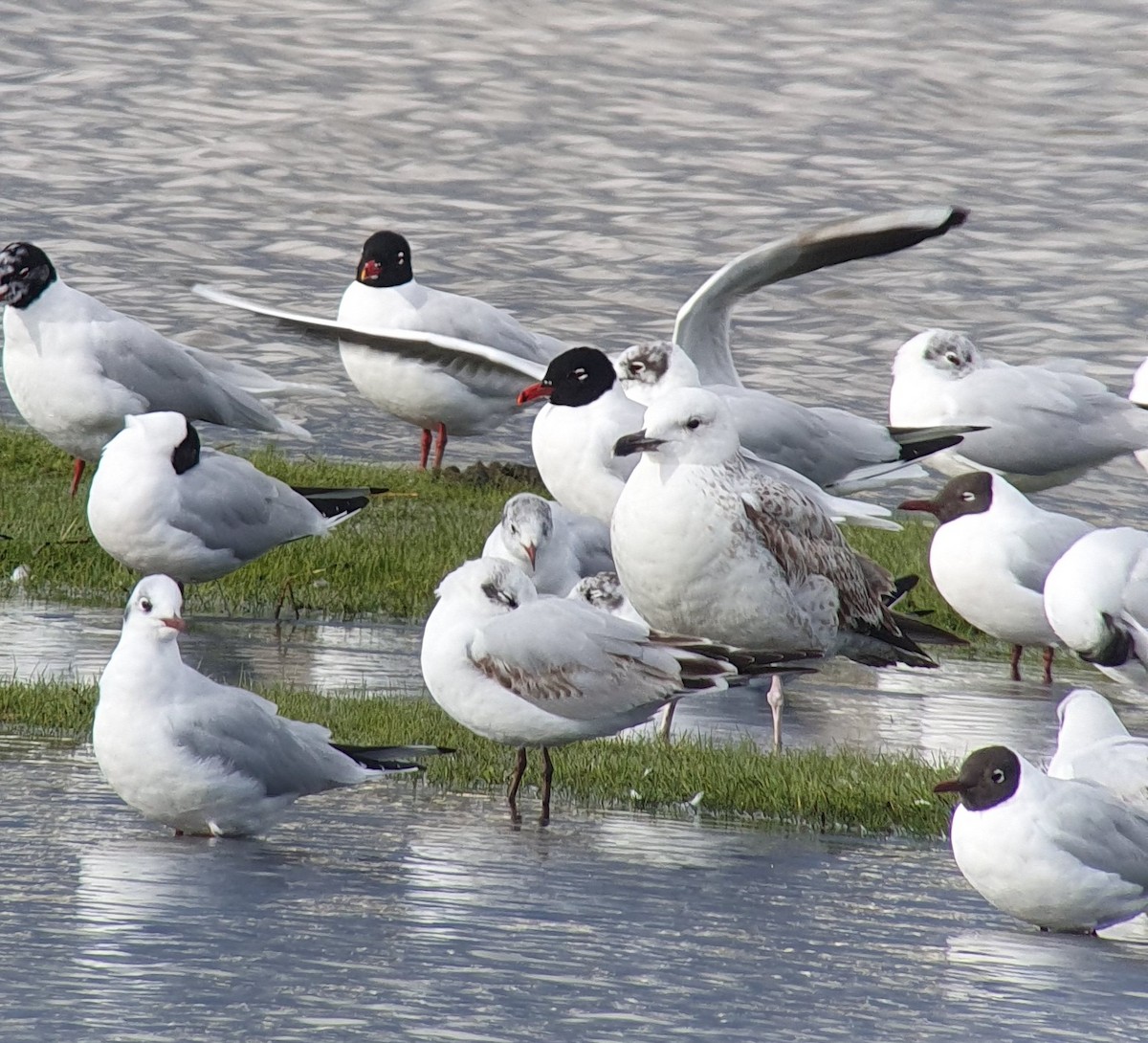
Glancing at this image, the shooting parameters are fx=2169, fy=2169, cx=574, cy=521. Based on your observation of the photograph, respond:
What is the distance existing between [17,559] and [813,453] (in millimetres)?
4232

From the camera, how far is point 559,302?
22.8 meters

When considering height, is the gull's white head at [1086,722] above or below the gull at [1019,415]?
below

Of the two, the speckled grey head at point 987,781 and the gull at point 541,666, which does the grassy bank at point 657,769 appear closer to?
the gull at point 541,666

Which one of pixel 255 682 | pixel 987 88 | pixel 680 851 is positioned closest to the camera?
pixel 680 851

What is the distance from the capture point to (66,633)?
9.89 metres

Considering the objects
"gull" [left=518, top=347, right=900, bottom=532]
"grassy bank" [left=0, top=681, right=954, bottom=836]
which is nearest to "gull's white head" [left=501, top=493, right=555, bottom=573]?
"grassy bank" [left=0, top=681, right=954, bottom=836]

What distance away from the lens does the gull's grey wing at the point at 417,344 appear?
12.1 m

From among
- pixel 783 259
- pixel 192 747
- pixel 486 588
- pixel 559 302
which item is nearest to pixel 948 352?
pixel 783 259

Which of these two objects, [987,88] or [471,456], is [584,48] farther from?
[471,456]

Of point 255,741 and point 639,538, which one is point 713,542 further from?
point 255,741

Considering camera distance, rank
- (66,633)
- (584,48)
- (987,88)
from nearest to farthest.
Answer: (66,633) → (987,88) → (584,48)

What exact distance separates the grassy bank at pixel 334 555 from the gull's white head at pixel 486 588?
366 centimetres

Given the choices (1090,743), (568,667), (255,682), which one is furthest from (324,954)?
(255,682)

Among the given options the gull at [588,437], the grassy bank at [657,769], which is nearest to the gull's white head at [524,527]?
the grassy bank at [657,769]
